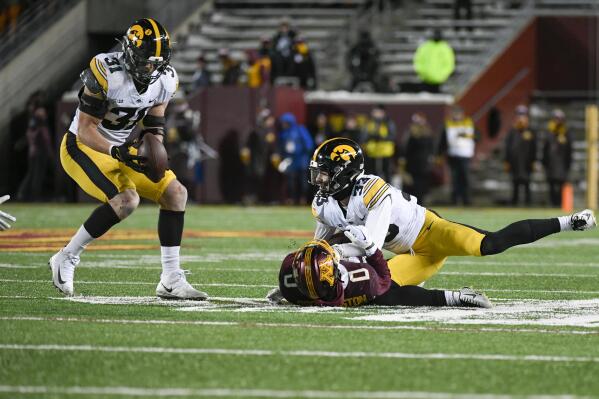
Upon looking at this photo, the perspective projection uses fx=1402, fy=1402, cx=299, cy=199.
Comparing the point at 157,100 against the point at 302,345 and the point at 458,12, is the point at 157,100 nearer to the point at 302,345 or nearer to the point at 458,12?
the point at 302,345

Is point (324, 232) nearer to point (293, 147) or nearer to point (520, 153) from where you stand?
point (293, 147)

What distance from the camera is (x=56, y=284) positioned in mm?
8352

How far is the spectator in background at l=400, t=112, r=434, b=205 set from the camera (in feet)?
75.8

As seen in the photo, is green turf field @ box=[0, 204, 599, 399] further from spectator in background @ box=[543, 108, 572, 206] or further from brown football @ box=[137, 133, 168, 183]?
spectator in background @ box=[543, 108, 572, 206]

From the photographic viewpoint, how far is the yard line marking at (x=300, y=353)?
590 centimetres

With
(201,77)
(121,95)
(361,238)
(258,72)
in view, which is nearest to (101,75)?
(121,95)

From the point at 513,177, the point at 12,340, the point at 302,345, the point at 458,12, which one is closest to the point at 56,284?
the point at 12,340

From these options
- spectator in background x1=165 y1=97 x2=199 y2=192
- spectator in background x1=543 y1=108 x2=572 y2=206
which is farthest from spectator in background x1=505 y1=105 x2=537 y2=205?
spectator in background x1=165 y1=97 x2=199 y2=192

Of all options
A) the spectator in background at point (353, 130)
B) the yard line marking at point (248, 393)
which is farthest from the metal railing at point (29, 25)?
the yard line marking at point (248, 393)

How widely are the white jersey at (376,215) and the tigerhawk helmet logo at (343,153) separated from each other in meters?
0.15

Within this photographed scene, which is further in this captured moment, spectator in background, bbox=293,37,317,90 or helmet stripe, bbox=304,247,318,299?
spectator in background, bbox=293,37,317,90

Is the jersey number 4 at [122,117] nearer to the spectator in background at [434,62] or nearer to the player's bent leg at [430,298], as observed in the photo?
the player's bent leg at [430,298]

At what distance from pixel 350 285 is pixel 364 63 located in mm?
17083

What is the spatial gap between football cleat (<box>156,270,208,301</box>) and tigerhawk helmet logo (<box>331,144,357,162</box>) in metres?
1.16
